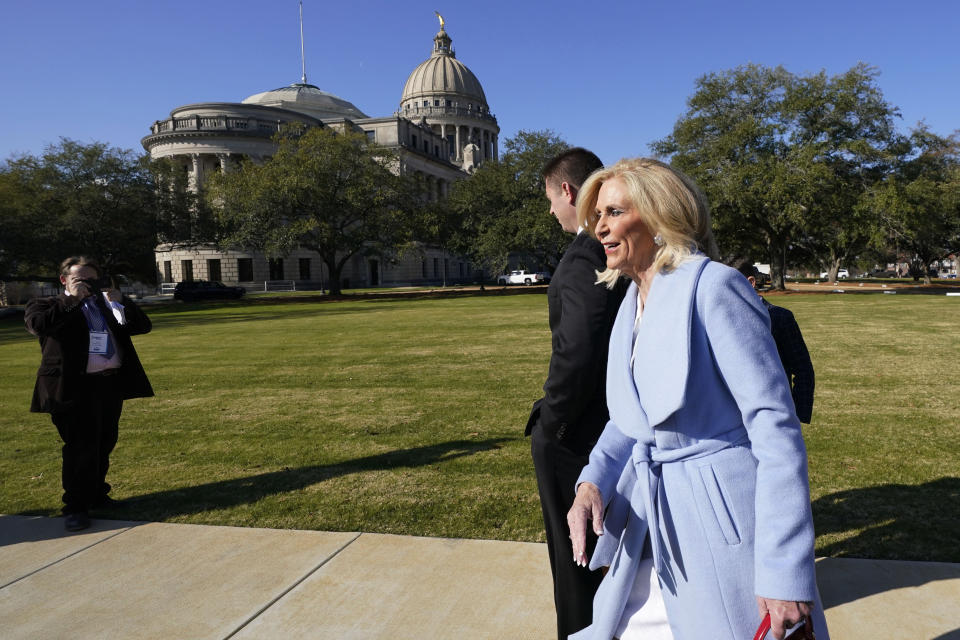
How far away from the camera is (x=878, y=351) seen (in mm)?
11859

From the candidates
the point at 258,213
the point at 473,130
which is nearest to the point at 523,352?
the point at 258,213

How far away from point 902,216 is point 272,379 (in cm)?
3116

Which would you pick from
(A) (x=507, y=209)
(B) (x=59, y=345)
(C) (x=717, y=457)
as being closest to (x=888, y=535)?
(C) (x=717, y=457)

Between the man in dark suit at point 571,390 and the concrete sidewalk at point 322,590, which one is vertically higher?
A: the man in dark suit at point 571,390

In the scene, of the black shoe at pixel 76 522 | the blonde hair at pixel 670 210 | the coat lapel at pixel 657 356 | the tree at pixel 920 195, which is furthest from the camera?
the tree at pixel 920 195

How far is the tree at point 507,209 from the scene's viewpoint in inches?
1681

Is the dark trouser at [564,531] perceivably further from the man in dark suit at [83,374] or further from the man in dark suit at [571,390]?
the man in dark suit at [83,374]

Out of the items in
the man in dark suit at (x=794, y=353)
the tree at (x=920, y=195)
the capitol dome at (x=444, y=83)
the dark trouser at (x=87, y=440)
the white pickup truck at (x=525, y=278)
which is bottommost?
the dark trouser at (x=87, y=440)

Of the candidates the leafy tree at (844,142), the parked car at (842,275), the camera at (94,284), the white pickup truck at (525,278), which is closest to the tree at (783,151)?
the leafy tree at (844,142)

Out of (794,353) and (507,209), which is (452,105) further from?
(794,353)

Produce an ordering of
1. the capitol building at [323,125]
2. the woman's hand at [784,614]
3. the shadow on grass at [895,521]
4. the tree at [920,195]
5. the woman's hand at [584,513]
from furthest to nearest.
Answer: the capitol building at [323,125]
the tree at [920,195]
the shadow on grass at [895,521]
the woman's hand at [584,513]
the woman's hand at [784,614]

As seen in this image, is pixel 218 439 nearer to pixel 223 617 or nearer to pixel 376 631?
pixel 223 617

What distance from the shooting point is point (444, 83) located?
106 metres

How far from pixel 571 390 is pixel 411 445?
171 inches
